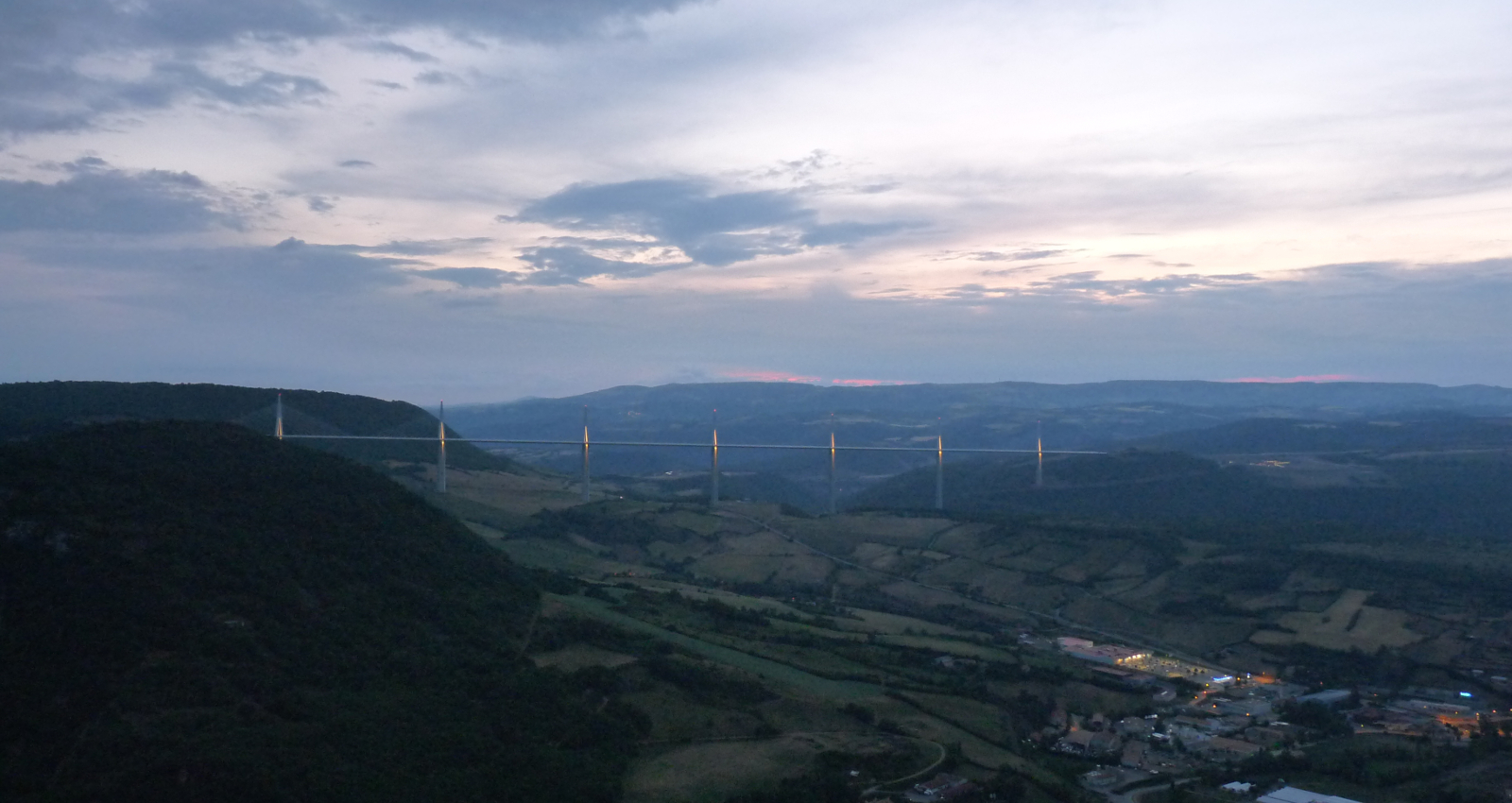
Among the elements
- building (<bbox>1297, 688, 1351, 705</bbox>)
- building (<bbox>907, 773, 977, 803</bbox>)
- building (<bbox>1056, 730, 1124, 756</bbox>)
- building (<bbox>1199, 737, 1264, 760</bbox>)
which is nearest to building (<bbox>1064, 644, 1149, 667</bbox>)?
building (<bbox>1297, 688, 1351, 705</bbox>)

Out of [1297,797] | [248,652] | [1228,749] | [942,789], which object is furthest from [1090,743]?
[248,652]

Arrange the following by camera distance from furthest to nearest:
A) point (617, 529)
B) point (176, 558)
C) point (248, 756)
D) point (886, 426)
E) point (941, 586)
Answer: point (886, 426), point (617, 529), point (941, 586), point (176, 558), point (248, 756)

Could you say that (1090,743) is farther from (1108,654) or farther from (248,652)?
(248,652)

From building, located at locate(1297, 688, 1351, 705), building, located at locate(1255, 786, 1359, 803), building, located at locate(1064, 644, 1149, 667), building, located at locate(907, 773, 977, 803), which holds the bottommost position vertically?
building, located at locate(1297, 688, 1351, 705)

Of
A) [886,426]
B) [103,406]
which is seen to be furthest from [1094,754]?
[886,426]

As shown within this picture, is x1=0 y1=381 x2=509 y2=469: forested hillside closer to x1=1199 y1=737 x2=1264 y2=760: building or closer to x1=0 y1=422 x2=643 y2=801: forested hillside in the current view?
x1=0 y1=422 x2=643 y2=801: forested hillside

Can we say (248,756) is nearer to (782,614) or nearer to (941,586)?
(782,614)
